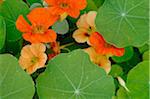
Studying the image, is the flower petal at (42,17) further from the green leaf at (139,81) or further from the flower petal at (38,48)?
the green leaf at (139,81)

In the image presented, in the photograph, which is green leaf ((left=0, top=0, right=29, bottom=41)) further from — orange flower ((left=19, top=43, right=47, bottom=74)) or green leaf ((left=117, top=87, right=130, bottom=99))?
green leaf ((left=117, top=87, right=130, bottom=99))

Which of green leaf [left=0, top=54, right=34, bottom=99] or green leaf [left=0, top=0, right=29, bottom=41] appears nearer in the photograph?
green leaf [left=0, top=54, right=34, bottom=99]

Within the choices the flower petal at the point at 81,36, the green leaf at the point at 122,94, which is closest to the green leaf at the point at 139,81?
the green leaf at the point at 122,94

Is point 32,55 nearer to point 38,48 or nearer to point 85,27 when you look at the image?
point 38,48

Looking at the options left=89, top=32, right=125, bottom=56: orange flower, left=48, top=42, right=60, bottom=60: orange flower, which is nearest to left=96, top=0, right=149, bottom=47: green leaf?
left=89, top=32, right=125, bottom=56: orange flower

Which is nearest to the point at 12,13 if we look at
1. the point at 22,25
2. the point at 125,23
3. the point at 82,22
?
the point at 22,25
